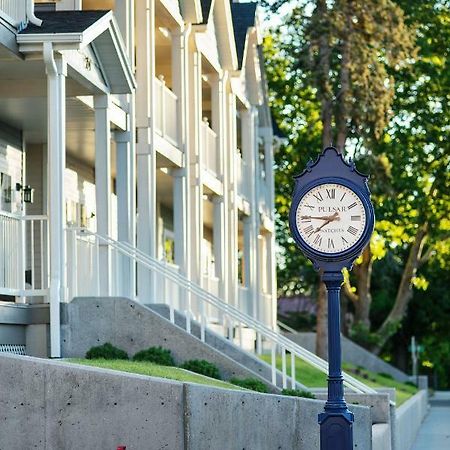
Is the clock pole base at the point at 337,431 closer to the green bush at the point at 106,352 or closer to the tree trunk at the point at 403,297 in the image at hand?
the green bush at the point at 106,352

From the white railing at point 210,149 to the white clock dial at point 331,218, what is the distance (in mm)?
16186

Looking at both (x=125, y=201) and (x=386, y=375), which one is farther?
(x=386, y=375)

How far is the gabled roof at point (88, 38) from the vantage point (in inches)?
738

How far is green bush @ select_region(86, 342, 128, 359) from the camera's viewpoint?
1959 centimetres

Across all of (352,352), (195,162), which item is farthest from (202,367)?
(352,352)

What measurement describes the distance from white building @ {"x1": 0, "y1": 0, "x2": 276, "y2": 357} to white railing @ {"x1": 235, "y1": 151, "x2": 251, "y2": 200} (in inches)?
2.9

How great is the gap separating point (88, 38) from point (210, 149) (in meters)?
13.8

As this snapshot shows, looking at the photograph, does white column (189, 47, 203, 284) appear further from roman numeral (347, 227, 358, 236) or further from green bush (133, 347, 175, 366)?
roman numeral (347, 227, 358, 236)

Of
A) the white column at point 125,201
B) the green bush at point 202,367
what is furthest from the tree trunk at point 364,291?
the green bush at point 202,367

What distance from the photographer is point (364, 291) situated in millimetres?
53156

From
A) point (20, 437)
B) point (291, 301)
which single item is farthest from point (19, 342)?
point (291, 301)

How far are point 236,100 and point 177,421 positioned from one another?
23.6 meters

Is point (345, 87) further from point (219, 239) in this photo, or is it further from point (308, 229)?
point (308, 229)

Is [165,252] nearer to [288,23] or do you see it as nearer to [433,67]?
[288,23]
